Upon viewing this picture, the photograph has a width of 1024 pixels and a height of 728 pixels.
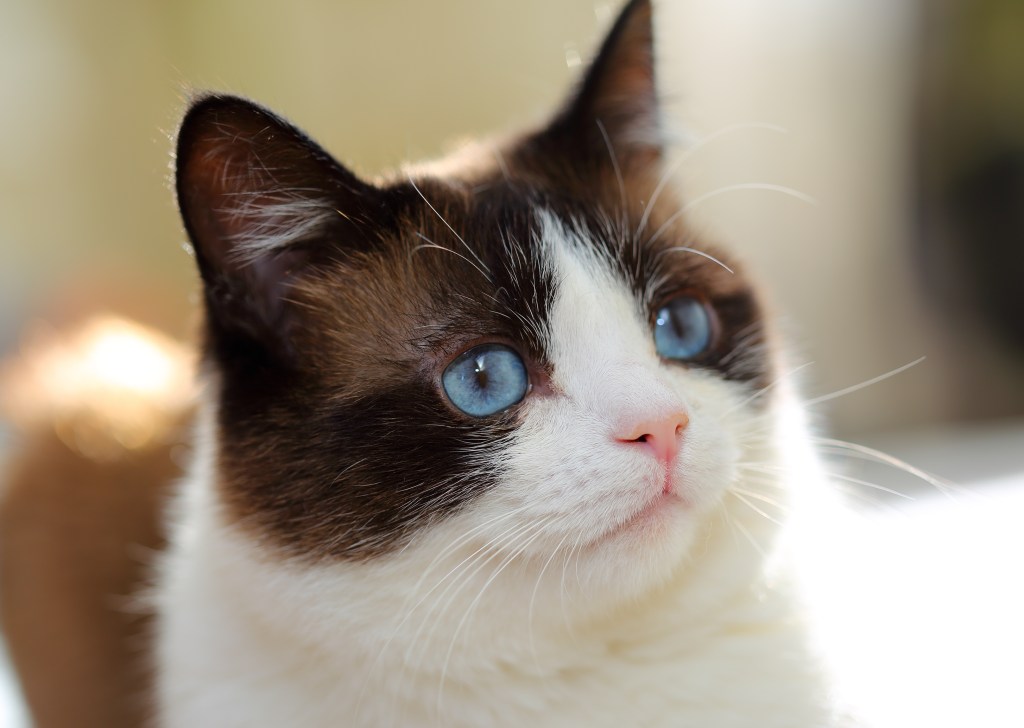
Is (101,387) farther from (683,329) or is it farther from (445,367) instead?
(683,329)

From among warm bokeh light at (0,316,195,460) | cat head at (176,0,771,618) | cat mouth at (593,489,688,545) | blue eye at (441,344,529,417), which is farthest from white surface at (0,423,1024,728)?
blue eye at (441,344,529,417)

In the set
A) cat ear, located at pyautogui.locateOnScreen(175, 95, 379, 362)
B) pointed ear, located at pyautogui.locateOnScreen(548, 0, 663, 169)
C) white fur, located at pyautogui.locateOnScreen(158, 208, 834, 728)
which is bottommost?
white fur, located at pyautogui.locateOnScreen(158, 208, 834, 728)

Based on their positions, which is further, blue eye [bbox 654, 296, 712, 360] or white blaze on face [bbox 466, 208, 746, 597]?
blue eye [bbox 654, 296, 712, 360]

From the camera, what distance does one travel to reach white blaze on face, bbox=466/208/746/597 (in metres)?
1.22

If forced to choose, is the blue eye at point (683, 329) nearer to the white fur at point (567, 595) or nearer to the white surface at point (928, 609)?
the white fur at point (567, 595)

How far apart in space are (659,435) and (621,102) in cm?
85

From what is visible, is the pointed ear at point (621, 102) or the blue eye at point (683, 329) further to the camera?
the pointed ear at point (621, 102)

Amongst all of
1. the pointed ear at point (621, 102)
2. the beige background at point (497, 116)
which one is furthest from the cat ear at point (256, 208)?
the beige background at point (497, 116)

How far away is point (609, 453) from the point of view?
1.22 m

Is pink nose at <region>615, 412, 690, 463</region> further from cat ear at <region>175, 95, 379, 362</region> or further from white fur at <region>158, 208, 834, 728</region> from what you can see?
cat ear at <region>175, 95, 379, 362</region>

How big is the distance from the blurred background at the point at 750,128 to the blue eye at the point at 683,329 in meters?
1.56

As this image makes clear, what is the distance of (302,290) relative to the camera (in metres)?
1.46

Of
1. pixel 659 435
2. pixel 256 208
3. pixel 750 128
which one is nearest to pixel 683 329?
pixel 659 435

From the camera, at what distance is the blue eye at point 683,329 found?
59.8 inches
